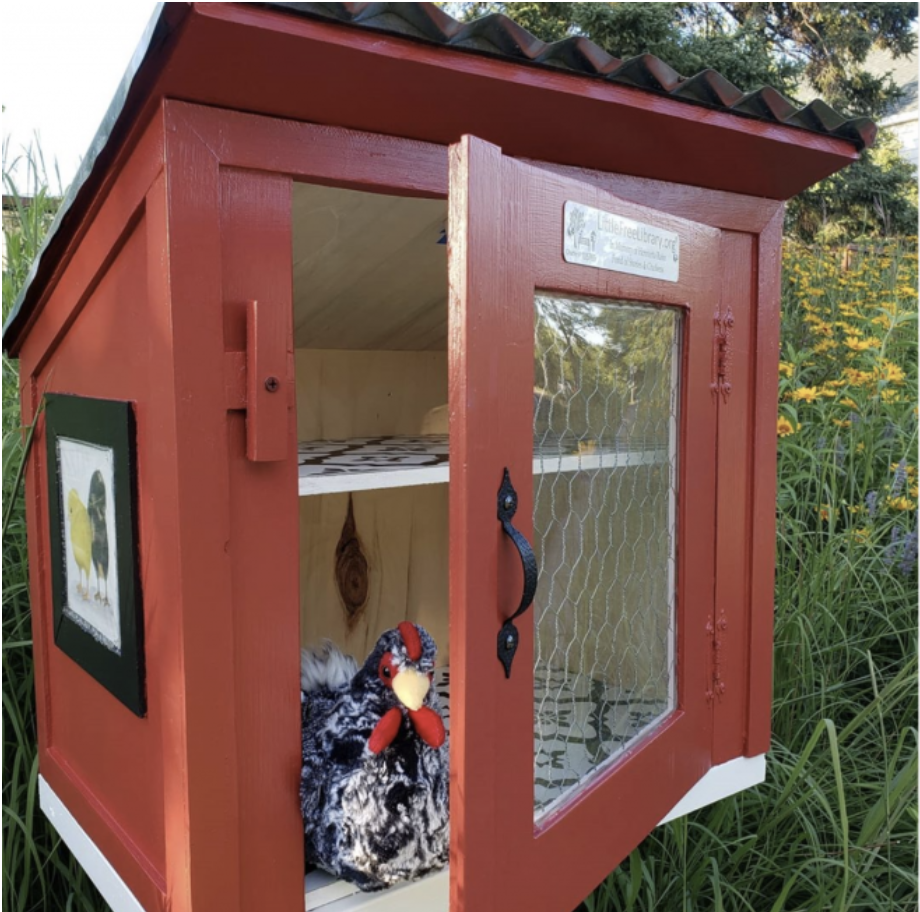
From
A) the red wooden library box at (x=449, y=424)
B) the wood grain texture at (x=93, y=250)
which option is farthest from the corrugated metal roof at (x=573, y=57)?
the wood grain texture at (x=93, y=250)

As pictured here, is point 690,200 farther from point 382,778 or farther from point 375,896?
point 375,896

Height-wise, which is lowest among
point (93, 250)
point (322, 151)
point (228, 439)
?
point (228, 439)

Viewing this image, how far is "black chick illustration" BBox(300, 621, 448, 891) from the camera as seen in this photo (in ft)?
3.91

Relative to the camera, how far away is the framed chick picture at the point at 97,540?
1206 mm

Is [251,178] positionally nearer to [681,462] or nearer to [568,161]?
[568,161]

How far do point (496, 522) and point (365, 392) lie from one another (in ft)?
3.76

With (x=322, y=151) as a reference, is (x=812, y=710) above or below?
below

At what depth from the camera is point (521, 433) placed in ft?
3.47

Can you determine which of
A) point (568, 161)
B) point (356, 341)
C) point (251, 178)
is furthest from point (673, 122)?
point (356, 341)

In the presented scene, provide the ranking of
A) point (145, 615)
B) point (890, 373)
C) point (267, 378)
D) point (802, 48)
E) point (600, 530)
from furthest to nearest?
point (802, 48)
point (890, 373)
point (600, 530)
point (145, 615)
point (267, 378)

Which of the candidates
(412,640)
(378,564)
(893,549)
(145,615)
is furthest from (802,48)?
(145,615)

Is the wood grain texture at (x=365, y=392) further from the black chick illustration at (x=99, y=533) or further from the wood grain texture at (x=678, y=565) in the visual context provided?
the wood grain texture at (x=678, y=565)

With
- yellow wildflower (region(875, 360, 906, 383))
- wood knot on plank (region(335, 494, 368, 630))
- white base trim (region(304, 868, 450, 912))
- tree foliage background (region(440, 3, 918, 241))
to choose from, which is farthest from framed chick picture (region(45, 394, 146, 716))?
tree foliage background (region(440, 3, 918, 241))

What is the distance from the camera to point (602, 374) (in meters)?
1.36
